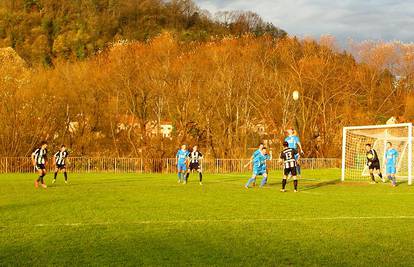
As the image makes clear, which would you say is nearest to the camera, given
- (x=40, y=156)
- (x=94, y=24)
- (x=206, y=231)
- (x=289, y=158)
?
(x=206, y=231)

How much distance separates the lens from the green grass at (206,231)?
26.9 feet

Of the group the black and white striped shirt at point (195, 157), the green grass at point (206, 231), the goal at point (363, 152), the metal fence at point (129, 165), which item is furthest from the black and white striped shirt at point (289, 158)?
the metal fence at point (129, 165)

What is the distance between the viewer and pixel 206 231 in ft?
35.0

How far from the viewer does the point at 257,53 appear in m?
50.4

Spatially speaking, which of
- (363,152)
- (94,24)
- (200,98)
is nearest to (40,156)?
(363,152)

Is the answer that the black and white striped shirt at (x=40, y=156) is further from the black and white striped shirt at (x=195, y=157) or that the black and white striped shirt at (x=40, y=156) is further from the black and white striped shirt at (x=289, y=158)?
the black and white striped shirt at (x=289, y=158)

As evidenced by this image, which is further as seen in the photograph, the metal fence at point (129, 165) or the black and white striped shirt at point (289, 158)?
the metal fence at point (129, 165)

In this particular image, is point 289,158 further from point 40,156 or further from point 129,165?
point 129,165

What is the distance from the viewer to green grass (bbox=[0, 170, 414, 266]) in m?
8.21

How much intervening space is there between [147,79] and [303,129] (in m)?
14.9

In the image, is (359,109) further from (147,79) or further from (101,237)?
(101,237)

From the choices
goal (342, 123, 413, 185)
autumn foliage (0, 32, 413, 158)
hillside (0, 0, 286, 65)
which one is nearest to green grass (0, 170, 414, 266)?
goal (342, 123, 413, 185)

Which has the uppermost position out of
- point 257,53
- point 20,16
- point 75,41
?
point 20,16

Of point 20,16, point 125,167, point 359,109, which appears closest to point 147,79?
point 125,167
